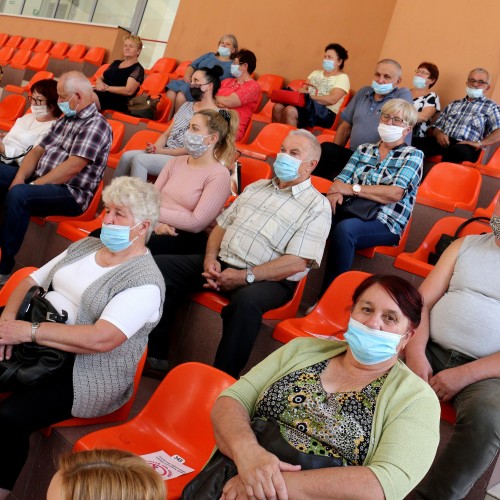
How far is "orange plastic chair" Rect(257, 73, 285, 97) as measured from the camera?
7.60 metres

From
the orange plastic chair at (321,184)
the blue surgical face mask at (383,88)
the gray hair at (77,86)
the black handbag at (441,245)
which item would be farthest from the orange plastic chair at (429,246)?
the gray hair at (77,86)

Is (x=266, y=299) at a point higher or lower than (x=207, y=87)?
lower

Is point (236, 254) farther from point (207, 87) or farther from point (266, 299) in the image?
point (207, 87)

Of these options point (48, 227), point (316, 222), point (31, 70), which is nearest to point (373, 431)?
point (316, 222)

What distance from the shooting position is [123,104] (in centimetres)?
688

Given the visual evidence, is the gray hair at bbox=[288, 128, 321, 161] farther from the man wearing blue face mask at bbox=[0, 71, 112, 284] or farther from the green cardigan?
the green cardigan

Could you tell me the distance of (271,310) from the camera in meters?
2.99

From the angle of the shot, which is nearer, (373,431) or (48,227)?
(373,431)

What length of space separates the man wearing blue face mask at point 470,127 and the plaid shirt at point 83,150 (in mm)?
2413

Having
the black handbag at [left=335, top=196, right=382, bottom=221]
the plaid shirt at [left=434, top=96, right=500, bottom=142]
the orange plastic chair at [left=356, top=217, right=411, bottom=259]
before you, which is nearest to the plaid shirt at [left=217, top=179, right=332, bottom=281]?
the black handbag at [left=335, top=196, right=382, bottom=221]

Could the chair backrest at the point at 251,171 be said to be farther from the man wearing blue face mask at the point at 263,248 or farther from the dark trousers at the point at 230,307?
the dark trousers at the point at 230,307

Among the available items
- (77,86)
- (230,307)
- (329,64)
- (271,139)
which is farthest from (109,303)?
(329,64)

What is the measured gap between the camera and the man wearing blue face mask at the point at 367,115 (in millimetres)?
4441

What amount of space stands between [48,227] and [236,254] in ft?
4.89
